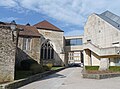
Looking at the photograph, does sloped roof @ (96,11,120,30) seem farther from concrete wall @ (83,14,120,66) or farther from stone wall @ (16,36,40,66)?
stone wall @ (16,36,40,66)

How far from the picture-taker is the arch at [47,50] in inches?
1610

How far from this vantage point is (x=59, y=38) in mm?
45906

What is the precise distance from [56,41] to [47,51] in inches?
185

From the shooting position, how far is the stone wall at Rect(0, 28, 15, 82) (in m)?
11.9

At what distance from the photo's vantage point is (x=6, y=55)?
39.9 ft

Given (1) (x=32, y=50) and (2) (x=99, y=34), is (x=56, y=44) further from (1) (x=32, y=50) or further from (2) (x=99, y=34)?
(2) (x=99, y=34)

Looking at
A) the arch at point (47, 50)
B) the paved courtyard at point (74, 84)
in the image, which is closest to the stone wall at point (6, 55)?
the paved courtyard at point (74, 84)

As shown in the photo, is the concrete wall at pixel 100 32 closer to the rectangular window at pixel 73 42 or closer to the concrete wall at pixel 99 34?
the concrete wall at pixel 99 34

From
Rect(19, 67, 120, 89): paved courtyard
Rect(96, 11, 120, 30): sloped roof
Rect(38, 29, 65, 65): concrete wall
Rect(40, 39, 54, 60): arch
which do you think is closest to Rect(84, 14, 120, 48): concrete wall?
Rect(96, 11, 120, 30): sloped roof

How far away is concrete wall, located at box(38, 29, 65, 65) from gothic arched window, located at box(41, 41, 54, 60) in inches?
44.9

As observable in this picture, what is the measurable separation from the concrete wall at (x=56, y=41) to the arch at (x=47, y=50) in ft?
2.92

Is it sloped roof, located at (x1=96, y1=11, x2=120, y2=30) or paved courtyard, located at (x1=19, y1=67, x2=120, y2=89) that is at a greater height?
sloped roof, located at (x1=96, y1=11, x2=120, y2=30)

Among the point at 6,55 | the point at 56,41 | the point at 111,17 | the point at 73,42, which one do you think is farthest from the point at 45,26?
the point at 6,55

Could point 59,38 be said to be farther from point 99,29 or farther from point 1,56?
point 1,56
